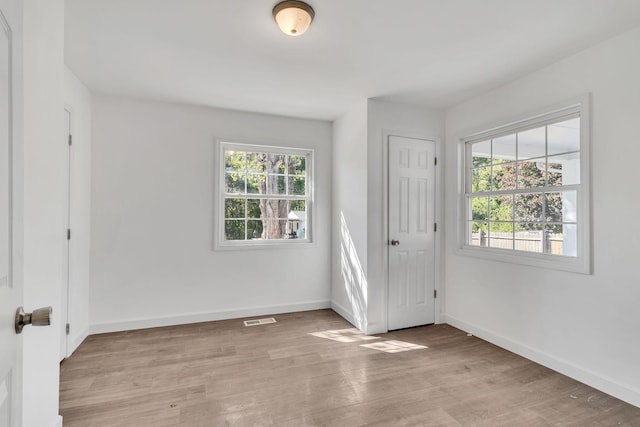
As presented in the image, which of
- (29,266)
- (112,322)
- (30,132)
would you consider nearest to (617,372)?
(29,266)

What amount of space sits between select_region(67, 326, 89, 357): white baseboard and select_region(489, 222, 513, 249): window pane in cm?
408

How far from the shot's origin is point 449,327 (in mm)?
3543

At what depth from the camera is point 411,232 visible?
3525mm

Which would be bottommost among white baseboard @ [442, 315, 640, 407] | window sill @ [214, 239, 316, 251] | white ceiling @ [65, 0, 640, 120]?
white baseboard @ [442, 315, 640, 407]

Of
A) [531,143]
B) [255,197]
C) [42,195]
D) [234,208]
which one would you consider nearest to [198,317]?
[234,208]

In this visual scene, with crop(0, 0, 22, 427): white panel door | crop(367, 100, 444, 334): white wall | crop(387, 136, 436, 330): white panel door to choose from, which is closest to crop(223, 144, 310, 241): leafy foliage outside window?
crop(367, 100, 444, 334): white wall

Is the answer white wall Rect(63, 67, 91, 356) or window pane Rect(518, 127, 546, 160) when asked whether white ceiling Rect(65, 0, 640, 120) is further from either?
window pane Rect(518, 127, 546, 160)

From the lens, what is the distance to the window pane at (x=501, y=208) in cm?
307

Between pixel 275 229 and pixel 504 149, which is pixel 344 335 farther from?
pixel 504 149

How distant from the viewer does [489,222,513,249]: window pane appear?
3061 millimetres

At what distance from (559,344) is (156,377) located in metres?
3.20

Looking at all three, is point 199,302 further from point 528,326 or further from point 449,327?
point 528,326

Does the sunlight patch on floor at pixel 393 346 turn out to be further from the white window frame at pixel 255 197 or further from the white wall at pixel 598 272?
the white window frame at pixel 255 197

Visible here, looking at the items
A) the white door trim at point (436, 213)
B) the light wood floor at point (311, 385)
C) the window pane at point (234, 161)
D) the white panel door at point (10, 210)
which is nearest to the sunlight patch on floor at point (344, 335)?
the light wood floor at point (311, 385)
